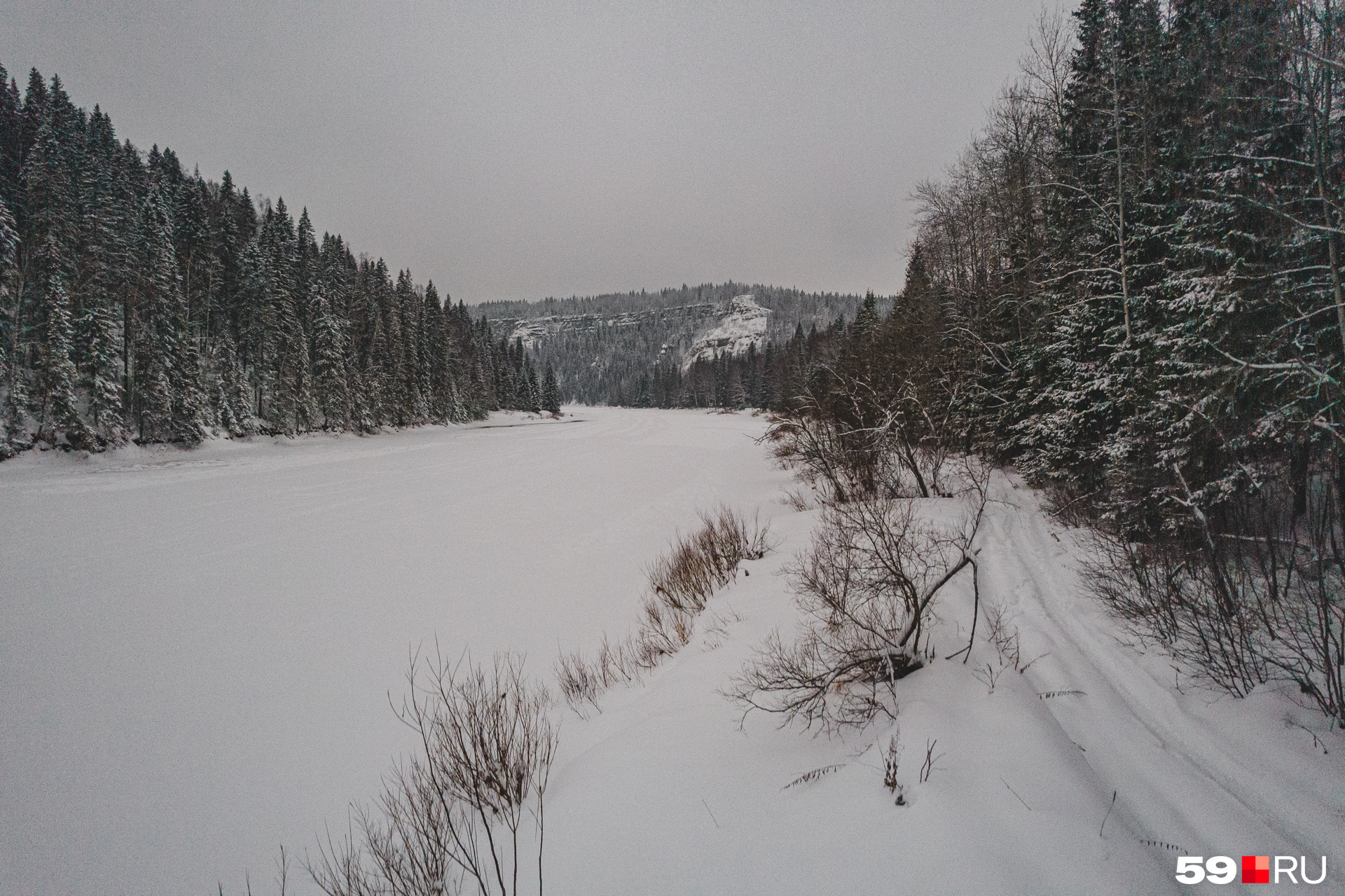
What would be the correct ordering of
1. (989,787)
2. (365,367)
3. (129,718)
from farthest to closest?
(365,367) → (129,718) → (989,787)

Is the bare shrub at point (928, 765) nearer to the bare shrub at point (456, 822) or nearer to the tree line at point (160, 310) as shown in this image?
the bare shrub at point (456, 822)

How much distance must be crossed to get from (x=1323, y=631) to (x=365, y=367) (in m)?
55.3

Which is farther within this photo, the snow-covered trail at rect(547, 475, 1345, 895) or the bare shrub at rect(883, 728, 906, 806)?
the bare shrub at rect(883, 728, 906, 806)

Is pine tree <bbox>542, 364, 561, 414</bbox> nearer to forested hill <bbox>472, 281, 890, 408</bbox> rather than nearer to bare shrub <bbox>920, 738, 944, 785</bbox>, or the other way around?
forested hill <bbox>472, 281, 890, 408</bbox>

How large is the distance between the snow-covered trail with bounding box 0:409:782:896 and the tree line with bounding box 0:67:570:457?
5566 mm

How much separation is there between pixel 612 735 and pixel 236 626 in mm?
8546

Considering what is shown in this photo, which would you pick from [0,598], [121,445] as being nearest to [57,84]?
[121,445]

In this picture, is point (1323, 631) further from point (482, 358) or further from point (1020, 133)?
point (482, 358)

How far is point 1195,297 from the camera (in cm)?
739

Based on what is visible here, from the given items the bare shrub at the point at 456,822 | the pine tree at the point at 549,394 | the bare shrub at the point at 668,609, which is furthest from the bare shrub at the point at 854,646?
the pine tree at the point at 549,394

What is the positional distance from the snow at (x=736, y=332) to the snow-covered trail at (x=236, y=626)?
140 meters

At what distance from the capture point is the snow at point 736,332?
161 meters

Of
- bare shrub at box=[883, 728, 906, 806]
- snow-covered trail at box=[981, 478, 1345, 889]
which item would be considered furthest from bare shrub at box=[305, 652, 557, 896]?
snow-covered trail at box=[981, 478, 1345, 889]

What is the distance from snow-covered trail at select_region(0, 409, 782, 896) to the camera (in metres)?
4.61
